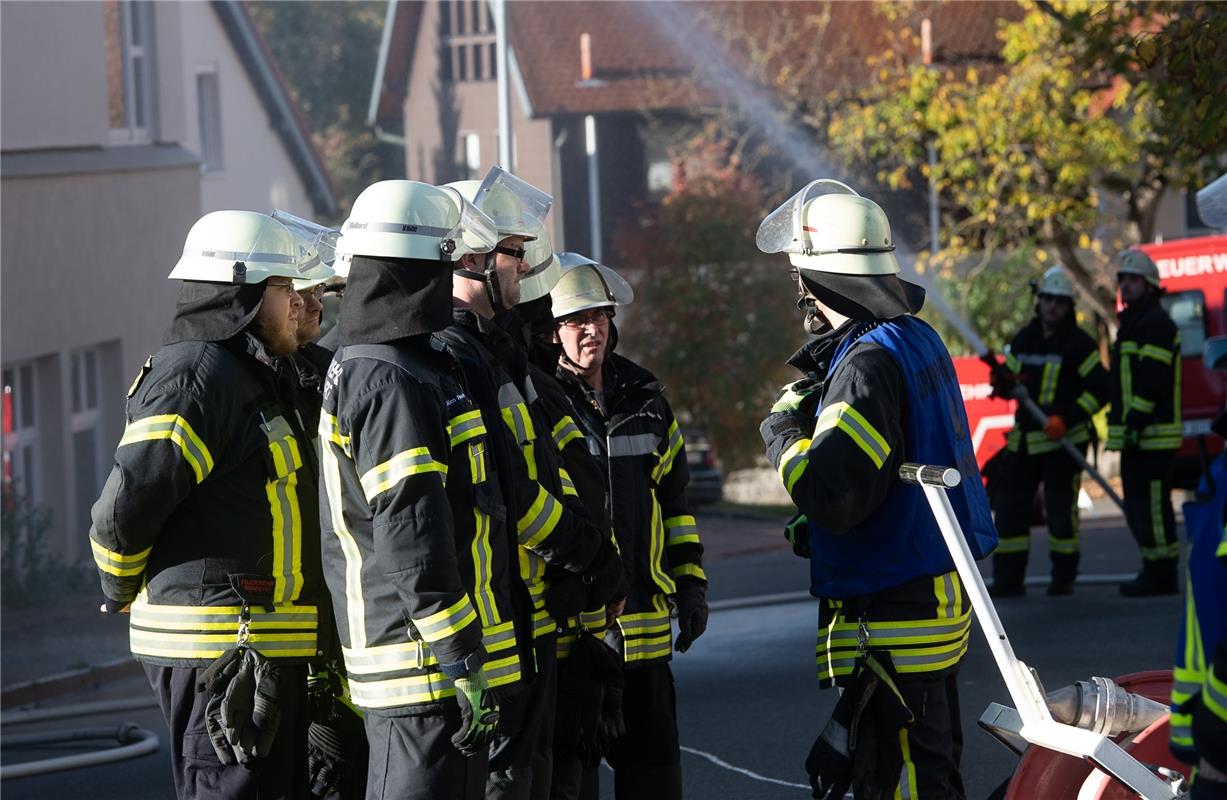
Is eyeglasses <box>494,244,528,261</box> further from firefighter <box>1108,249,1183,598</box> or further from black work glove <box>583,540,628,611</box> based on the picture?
firefighter <box>1108,249,1183,598</box>

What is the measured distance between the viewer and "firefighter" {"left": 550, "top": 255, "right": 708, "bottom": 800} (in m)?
5.04

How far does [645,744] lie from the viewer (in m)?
5.04

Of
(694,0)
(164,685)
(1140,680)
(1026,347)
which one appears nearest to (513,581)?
(164,685)

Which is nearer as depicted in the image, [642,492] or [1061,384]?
[642,492]

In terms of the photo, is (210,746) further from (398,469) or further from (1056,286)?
(1056,286)

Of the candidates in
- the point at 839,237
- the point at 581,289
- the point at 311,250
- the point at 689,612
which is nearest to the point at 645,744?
the point at 689,612

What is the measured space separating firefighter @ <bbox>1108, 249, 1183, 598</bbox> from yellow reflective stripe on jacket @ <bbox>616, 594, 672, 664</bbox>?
5757mm

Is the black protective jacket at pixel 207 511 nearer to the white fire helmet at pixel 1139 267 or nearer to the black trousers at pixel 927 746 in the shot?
the black trousers at pixel 927 746

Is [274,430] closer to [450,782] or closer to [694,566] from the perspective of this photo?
[450,782]

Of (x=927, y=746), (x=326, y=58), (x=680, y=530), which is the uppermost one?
(x=326, y=58)

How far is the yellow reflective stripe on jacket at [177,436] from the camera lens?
4.22m

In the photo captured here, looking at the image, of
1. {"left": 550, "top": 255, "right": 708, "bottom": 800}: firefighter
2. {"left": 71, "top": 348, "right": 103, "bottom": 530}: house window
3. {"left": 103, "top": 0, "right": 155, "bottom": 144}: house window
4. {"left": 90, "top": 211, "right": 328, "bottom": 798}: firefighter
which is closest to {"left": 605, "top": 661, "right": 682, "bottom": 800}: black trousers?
{"left": 550, "top": 255, "right": 708, "bottom": 800}: firefighter

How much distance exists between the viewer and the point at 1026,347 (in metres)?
10.5

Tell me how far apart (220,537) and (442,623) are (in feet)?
2.99
